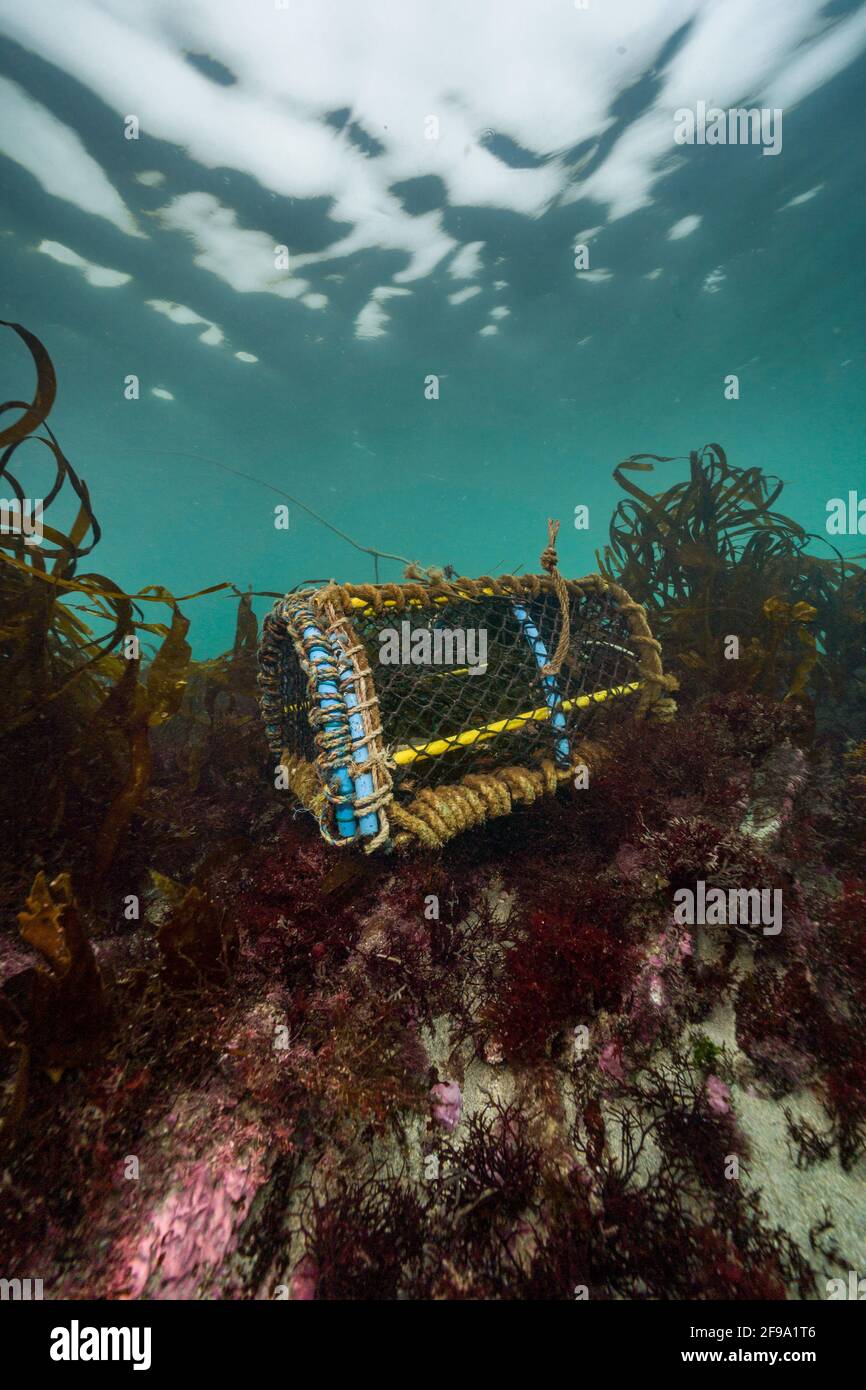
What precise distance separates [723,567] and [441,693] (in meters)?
5.06

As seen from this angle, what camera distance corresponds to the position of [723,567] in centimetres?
609

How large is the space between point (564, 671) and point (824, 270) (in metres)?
27.8

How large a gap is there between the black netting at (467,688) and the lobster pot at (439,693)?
1 cm

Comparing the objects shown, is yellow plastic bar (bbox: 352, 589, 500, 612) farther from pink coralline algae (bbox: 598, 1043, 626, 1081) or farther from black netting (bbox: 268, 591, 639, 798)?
pink coralline algae (bbox: 598, 1043, 626, 1081)

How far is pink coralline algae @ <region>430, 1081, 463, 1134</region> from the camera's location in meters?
1.78

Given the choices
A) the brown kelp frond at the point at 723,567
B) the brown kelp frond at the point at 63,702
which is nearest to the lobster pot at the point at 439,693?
the brown kelp frond at the point at 63,702

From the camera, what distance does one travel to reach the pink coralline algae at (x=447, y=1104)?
1.78m

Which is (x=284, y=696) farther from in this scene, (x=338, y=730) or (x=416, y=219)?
(x=416, y=219)

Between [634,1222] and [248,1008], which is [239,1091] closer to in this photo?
[248,1008]

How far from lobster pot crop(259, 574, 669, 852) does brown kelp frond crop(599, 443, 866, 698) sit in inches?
71.6

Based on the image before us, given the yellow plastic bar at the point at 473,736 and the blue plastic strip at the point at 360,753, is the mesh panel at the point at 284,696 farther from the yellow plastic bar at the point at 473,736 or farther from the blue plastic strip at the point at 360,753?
the yellow plastic bar at the point at 473,736

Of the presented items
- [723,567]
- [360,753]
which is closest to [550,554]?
[360,753]

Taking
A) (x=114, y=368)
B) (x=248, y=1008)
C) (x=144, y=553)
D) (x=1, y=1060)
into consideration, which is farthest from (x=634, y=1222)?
(x=144, y=553)

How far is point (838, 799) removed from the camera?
10.6 ft
